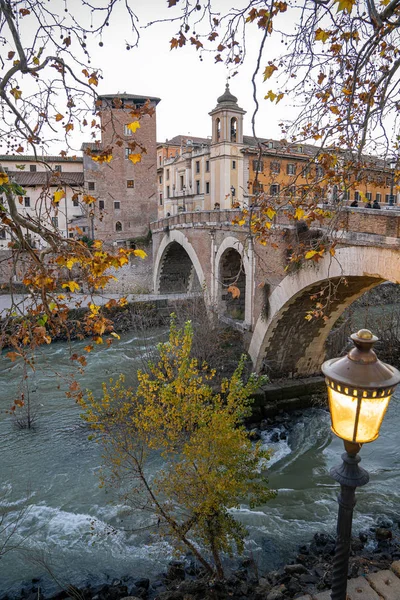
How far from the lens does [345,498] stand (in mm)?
2195

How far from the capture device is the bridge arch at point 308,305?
726cm

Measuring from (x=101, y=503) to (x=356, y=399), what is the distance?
19.8ft

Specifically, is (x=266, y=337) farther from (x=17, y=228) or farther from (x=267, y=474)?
(x=17, y=228)

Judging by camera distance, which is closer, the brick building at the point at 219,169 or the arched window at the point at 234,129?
the brick building at the point at 219,169

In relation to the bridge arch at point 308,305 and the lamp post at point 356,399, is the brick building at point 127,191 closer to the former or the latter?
the bridge arch at point 308,305

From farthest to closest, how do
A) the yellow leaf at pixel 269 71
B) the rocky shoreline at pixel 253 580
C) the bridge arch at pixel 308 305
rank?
the bridge arch at pixel 308 305, the rocky shoreline at pixel 253 580, the yellow leaf at pixel 269 71

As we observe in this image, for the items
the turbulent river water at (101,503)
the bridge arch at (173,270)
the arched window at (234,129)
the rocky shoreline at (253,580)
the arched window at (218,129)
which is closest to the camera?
the rocky shoreline at (253,580)

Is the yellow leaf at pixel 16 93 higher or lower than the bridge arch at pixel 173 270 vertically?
higher

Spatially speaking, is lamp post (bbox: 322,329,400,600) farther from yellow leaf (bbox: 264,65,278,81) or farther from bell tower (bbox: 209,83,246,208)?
bell tower (bbox: 209,83,246,208)

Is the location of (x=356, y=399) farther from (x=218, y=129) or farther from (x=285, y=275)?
(x=218, y=129)

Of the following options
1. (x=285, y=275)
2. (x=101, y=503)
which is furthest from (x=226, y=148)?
(x=101, y=503)

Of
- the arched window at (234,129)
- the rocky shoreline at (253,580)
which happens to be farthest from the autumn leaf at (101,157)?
the arched window at (234,129)

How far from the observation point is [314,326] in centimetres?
1118

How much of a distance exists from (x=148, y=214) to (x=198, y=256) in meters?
13.1
